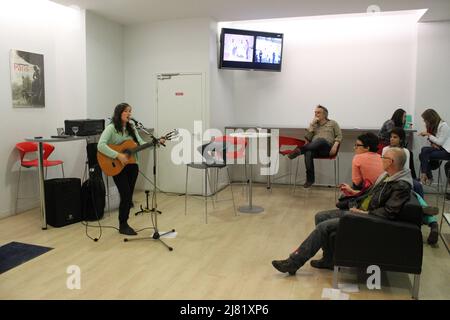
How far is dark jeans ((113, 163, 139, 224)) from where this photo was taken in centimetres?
430

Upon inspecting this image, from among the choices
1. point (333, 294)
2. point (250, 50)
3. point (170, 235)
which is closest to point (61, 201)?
point (170, 235)

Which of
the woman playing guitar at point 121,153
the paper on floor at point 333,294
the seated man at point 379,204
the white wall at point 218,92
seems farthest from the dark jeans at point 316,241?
the white wall at point 218,92

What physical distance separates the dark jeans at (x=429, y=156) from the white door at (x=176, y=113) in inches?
132

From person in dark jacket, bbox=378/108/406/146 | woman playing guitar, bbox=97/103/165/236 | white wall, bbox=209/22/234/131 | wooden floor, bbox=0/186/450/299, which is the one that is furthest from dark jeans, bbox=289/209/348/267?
white wall, bbox=209/22/234/131

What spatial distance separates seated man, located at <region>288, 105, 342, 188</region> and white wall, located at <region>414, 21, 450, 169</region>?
1.49 meters

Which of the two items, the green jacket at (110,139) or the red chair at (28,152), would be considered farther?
the red chair at (28,152)

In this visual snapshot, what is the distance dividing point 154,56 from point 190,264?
12.8 ft

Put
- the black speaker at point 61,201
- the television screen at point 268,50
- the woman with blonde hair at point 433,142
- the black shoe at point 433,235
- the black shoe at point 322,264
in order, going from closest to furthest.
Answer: the black shoe at point 322,264
the black shoe at point 433,235
the black speaker at point 61,201
the woman with blonde hair at point 433,142
the television screen at point 268,50

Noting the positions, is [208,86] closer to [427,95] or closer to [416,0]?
[416,0]

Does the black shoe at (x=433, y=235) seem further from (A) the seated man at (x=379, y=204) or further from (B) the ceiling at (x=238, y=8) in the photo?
(B) the ceiling at (x=238, y=8)

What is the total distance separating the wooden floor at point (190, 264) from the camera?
3.02 m

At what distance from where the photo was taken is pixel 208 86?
237 inches

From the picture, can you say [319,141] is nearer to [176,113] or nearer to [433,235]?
[433,235]

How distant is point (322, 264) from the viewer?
3.45 m
